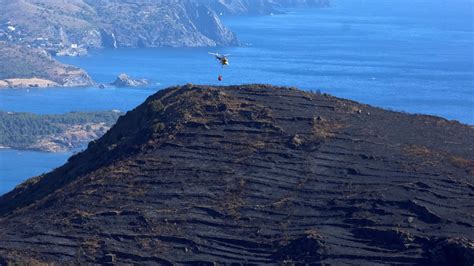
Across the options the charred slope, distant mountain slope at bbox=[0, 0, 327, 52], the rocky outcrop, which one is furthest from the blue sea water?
the charred slope

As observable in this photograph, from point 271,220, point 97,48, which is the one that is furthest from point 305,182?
point 97,48

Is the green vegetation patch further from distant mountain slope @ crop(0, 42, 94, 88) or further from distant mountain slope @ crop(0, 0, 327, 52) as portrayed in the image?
distant mountain slope @ crop(0, 0, 327, 52)

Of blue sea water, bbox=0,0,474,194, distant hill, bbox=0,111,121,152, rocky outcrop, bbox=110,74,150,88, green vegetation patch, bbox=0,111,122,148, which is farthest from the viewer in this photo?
rocky outcrop, bbox=110,74,150,88

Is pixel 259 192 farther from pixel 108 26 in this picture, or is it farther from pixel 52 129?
pixel 108 26

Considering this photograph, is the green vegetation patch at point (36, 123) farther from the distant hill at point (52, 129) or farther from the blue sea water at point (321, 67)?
the blue sea water at point (321, 67)

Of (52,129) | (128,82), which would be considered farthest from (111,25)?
(52,129)

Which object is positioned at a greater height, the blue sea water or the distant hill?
the blue sea water

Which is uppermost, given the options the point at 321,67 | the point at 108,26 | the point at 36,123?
the point at 108,26

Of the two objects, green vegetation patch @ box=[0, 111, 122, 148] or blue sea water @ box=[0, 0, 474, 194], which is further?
blue sea water @ box=[0, 0, 474, 194]
